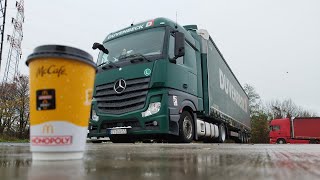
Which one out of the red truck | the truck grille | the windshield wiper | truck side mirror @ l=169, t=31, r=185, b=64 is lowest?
the red truck

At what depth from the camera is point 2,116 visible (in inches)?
1000

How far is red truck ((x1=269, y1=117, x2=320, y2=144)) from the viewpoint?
78.3 ft

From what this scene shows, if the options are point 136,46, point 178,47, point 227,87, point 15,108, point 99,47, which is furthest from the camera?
point 15,108

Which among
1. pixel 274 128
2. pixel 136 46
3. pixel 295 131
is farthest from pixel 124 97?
pixel 295 131

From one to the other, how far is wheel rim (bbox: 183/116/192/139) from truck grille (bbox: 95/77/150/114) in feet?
3.36

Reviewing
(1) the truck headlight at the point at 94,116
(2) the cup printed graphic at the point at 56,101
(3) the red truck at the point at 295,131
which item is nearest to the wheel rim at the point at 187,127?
(1) the truck headlight at the point at 94,116

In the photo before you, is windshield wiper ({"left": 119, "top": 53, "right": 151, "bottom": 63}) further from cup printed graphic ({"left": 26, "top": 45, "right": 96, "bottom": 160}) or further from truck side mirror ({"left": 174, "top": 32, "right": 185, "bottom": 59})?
cup printed graphic ({"left": 26, "top": 45, "right": 96, "bottom": 160})

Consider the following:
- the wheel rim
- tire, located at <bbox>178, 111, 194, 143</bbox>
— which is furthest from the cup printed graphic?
the wheel rim

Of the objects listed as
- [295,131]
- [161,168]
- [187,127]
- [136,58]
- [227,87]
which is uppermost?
[227,87]

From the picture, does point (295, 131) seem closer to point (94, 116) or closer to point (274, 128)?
point (274, 128)

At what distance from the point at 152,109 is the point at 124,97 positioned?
2.18ft

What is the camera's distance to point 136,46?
19.8 feet

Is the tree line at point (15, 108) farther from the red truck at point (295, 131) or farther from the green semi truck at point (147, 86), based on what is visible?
the green semi truck at point (147, 86)

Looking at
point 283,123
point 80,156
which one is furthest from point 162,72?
point 283,123
